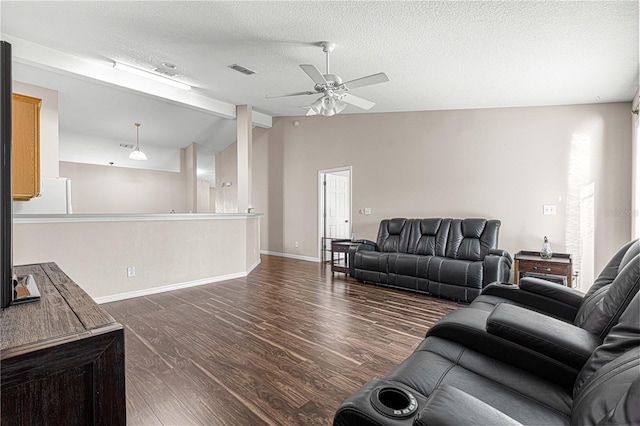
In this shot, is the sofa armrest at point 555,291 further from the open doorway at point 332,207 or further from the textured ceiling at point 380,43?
the open doorway at point 332,207

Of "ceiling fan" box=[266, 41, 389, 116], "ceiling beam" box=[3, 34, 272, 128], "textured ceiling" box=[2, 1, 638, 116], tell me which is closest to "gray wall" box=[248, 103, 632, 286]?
"textured ceiling" box=[2, 1, 638, 116]

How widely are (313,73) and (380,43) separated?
0.80m

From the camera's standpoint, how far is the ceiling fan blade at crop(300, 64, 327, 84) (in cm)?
289

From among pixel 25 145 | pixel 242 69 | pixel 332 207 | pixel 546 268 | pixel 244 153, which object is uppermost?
pixel 242 69

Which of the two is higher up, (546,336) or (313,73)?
(313,73)

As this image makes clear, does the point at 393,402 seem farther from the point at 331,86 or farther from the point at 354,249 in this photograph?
the point at 354,249

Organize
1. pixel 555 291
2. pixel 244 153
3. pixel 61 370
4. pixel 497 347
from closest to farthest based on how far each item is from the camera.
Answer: pixel 61 370
pixel 497 347
pixel 555 291
pixel 244 153

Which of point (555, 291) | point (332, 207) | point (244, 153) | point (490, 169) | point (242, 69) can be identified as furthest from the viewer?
point (332, 207)

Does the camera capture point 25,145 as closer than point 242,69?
Yes

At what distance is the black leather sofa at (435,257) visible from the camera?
366 centimetres

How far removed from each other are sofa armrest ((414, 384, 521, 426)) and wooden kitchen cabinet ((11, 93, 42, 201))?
1.89 m

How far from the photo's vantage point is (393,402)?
1.02m

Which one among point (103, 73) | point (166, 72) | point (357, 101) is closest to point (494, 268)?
point (357, 101)

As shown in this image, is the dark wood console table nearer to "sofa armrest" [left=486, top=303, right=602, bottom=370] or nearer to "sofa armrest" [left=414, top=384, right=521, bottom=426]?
"sofa armrest" [left=414, top=384, right=521, bottom=426]
